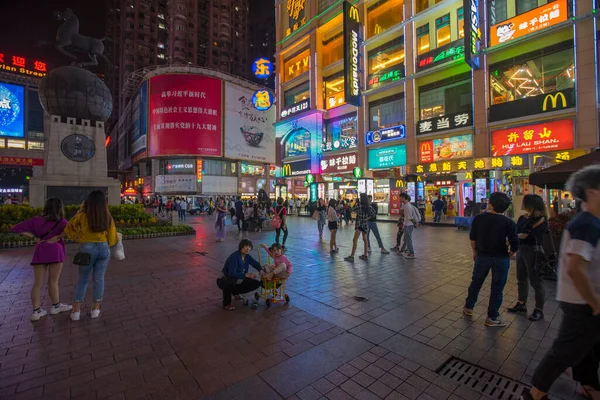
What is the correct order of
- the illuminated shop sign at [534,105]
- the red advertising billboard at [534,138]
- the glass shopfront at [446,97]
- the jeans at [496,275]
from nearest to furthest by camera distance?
the jeans at [496,275], the illuminated shop sign at [534,105], the red advertising billboard at [534,138], the glass shopfront at [446,97]

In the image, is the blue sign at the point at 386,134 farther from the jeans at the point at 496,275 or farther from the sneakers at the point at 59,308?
the sneakers at the point at 59,308

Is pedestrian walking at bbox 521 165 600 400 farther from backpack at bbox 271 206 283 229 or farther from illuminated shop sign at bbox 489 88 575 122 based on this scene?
illuminated shop sign at bbox 489 88 575 122

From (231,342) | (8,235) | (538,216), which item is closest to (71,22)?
(8,235)

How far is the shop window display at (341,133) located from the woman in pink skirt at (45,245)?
2392 centimetres

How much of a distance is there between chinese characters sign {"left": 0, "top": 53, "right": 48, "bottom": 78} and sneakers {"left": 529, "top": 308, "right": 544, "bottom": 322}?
7617cm

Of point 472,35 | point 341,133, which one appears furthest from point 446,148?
point 341,133

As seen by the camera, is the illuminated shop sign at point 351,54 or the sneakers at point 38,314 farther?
the illuminated shop sign at point 351,54

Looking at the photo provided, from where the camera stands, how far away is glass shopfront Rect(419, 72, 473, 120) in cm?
2046

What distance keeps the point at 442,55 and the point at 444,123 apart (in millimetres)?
4838

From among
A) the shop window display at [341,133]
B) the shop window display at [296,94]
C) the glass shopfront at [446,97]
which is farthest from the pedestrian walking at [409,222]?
Result: the shop window display at [296,94]

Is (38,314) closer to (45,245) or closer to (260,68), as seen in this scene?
(45,245)

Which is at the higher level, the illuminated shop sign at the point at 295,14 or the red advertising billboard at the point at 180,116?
the illuminated shop sign at the point at 295,14

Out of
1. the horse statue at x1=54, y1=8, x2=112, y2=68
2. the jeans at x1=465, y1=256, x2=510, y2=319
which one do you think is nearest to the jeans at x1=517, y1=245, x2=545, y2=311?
the jeans at x1=465, y1=256, x2=510, y2=319

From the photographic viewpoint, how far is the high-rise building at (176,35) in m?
66.0
